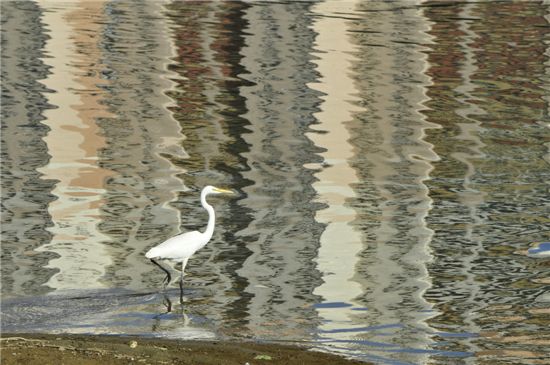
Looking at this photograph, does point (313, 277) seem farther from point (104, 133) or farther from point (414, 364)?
point (104, 133)

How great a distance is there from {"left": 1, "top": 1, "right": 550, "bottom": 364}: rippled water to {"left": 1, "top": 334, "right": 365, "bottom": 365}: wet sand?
570mm

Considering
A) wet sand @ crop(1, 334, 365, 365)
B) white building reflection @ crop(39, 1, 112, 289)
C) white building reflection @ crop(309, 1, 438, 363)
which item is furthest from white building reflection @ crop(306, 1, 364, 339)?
white building reflection @ crop(39, 1, 112, 289)

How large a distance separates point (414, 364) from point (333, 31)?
16.9 m

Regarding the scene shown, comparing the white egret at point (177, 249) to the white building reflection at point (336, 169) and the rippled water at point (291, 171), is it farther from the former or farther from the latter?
the white building reflection at point (336, 169)

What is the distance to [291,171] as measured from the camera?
54.1 ft

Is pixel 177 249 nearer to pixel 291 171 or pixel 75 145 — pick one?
pixel 291 171

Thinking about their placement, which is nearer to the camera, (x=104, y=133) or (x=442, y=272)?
(x=442, y=272)

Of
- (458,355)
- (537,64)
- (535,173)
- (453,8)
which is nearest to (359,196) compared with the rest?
(535,173)

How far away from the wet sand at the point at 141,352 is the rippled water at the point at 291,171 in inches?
22.4

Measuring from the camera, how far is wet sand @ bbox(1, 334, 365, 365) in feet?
24.5

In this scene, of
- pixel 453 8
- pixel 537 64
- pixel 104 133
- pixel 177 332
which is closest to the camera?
pixel 177 332

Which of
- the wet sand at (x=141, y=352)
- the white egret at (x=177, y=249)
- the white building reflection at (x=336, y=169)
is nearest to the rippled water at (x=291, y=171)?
the white building reflection at (x=336, y=169)

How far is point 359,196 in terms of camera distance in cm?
1523

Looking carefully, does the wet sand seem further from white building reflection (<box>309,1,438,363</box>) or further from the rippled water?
white building reflection (<box>309,1,438,363</box>)
